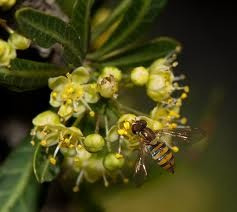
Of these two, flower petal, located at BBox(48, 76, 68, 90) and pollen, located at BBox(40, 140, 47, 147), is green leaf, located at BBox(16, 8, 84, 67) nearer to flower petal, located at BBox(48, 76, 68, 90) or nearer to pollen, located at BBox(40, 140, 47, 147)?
flower petal, located at BBox(48, 76, 68, 90)

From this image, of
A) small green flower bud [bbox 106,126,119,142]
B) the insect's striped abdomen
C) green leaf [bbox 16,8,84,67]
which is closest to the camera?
green leaf [bbox 16,8,84,67]

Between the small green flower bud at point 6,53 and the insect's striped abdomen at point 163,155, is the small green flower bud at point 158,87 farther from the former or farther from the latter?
the small green flower bud at point 6,53

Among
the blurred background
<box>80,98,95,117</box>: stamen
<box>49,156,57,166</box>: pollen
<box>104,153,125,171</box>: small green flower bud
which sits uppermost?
<box>80,98,95,117</box>: stamen

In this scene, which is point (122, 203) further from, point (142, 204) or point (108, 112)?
point (108, 112)

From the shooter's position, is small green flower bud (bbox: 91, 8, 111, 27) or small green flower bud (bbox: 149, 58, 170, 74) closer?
small green flower bud (bbox: 149, 58, 170, 74)

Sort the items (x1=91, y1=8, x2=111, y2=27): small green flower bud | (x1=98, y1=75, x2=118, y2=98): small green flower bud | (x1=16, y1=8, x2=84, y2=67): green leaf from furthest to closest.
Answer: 1. (x1=91, y1=8, x2=111, y2=27): small green flower bud
2. (x1=98, y1=75, x2=118, y2=98): small green flower bud
3. (x1=16, y1=8, x2=84, y2=67): green leaf

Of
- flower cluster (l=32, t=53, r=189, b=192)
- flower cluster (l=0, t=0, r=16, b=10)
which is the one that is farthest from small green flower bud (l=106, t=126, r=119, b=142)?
flower cluster (l=0, t=0, r=16, b=10)
